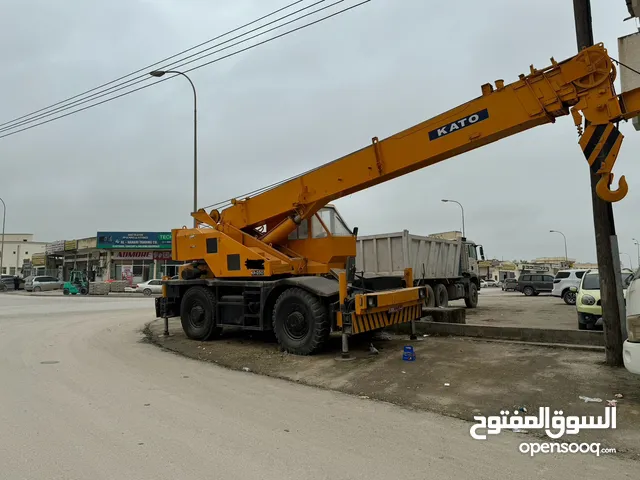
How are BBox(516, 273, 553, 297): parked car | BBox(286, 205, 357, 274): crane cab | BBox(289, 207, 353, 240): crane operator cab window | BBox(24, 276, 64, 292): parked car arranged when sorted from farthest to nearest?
BBox(24, 276, 64, 292): parked car → BBox(516, 273, 553, 297): parked car → BBox(289, 207, 353, 240): crane operator cab window → BBox(286, 205, 357, 274): crane cab

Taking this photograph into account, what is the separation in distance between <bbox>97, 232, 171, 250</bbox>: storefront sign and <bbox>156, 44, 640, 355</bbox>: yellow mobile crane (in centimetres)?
3796

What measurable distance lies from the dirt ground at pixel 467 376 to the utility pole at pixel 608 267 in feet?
1.53

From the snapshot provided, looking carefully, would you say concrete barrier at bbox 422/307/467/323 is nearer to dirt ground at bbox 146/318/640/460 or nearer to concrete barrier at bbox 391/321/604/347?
concrete barrier at bbox 391/321/604/347

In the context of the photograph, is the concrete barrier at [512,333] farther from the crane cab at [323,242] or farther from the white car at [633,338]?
the white car at [633,338]

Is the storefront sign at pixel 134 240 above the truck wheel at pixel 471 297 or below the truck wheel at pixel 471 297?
above

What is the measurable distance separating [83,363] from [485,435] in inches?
283

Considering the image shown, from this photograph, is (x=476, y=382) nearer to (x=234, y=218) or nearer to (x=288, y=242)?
(x=288, y=242)

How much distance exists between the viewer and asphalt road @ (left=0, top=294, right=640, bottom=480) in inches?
146

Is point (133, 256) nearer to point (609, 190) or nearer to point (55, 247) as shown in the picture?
point (55, 247)

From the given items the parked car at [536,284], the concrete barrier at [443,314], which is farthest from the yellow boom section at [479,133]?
the parked car at [536,284]

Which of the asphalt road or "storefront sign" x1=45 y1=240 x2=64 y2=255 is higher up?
"storefront sign" x1=45 y1=240 x2=64 y2=255

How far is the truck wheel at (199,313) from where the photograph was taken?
34.1 feet

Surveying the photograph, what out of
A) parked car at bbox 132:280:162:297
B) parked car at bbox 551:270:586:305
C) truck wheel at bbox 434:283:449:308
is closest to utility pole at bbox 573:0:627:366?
truck wheel at bbox 434:283:449:308

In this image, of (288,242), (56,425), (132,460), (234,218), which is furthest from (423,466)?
(234,218)
